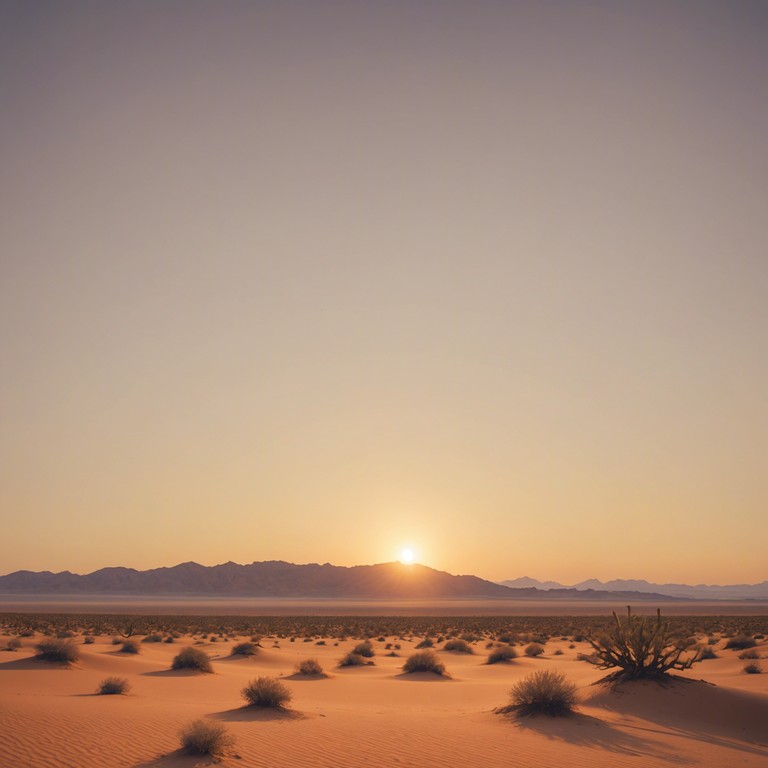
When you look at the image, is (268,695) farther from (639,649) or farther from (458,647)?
(458,647)

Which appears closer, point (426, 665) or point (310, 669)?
point (310, 669)

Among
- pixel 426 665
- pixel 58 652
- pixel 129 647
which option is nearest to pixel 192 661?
pixel 58 652

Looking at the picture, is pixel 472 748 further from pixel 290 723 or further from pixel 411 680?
pixel 411 680

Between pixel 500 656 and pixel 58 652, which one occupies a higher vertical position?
pixel 58 652

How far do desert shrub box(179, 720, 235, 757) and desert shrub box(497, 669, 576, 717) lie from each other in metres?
6.84

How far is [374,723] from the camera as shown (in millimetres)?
14375

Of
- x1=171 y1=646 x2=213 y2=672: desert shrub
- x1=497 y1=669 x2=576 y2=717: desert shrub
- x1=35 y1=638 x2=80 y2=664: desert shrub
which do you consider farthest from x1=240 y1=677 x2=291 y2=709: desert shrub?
x1=35 y1=638 x2=80 y2=664: desert shrub

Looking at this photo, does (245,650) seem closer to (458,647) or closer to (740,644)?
(458,647)

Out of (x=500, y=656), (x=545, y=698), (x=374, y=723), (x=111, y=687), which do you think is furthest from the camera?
(x=500, y=656)

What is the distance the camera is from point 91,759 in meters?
11.0

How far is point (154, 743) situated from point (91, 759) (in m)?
1.29

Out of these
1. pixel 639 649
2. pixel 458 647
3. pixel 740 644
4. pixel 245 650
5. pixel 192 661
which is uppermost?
pixel 639 649

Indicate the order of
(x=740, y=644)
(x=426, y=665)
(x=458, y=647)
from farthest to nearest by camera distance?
1. (x=458, y=647)
2. (x=740, y=644)
3. (x=426, y=665)

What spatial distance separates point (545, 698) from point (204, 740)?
7.54 m
